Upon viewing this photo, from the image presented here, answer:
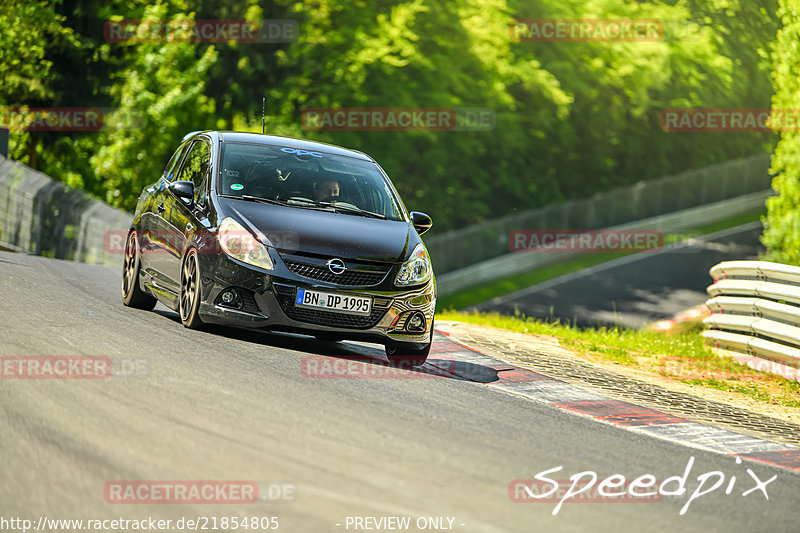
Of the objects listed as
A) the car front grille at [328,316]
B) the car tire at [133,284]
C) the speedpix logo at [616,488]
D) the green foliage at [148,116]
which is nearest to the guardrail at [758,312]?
the car front grille at [328,316]

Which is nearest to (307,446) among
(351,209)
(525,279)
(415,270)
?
(415,270)

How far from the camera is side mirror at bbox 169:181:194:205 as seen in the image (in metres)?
9.97

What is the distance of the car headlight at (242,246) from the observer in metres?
8.89

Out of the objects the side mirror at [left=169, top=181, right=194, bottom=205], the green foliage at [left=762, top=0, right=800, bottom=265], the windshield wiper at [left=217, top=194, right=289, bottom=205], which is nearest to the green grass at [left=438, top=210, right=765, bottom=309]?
the green foliage at [left=762, top=0, right=800, bottom=265]

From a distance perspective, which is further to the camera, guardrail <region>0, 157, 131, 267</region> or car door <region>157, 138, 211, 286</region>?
Answer: guardrail <region>0, 157, 131, 267</region>

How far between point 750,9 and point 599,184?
33.3 feet

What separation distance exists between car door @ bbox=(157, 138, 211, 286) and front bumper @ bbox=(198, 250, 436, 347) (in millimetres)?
705

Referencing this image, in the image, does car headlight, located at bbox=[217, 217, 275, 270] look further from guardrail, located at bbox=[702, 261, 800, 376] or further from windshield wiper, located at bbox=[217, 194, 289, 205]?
guardrail, located at bbox=[702, 261, 800, 376]

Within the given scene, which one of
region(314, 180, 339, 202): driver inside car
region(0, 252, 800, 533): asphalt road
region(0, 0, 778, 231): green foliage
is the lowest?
region(0, 252, 800, 533): asphalt road

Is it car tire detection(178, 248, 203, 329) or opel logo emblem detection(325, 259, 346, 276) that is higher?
opel logo emblem detection(325, 259, 346, 276)

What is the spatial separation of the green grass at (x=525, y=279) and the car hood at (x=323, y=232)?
85.0 ft

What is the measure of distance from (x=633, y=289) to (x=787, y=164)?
71.1 ft

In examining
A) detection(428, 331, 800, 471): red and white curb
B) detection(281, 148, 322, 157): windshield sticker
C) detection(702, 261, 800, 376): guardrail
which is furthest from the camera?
detection(702, 261, 800, 376): guardrail

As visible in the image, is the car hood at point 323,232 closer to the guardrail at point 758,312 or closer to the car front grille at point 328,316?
the car front grille at point 328,316
